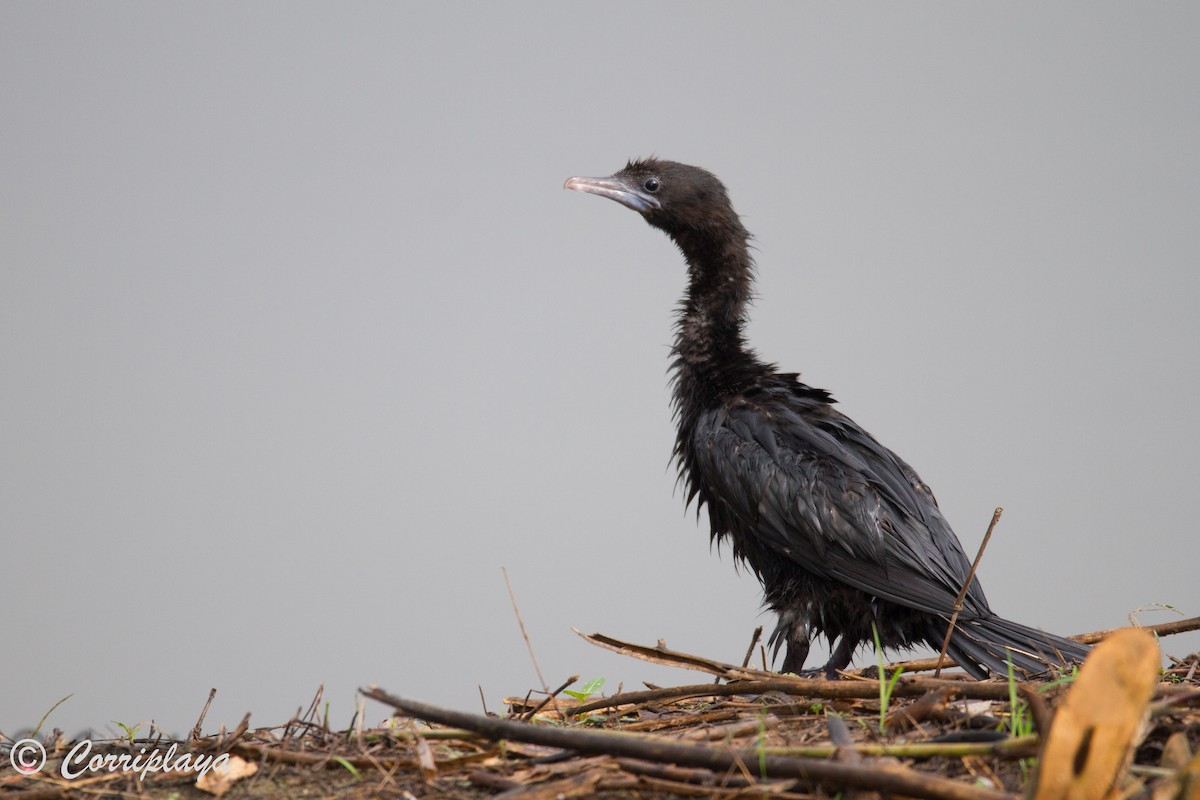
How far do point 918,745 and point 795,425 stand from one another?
103 inches

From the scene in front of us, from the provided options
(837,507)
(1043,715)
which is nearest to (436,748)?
(1043,715)

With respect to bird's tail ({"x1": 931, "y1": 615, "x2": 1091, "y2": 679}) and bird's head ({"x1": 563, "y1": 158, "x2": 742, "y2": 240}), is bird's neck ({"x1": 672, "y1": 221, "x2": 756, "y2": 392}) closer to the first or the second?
bird's head ({"x1": 563, "y1": 158, "x2": 742, "y2": 240})

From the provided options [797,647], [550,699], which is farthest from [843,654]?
[550,699]

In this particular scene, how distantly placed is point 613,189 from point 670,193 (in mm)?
377

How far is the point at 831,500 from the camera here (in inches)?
180

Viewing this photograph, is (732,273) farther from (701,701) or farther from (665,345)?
(701,701)

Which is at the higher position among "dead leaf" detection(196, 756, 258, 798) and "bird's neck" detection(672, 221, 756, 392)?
"bird's neck" detection(672, 221, 756, 392)

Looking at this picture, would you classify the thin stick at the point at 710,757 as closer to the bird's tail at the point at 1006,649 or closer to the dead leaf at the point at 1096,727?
the dead leaf at the point at 1096,727

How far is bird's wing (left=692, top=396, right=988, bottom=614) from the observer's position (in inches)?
175

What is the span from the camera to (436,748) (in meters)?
2.83

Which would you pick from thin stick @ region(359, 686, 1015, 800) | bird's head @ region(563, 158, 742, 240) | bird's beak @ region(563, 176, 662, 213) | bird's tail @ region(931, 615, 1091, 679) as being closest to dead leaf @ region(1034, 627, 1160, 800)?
thin stick @ region(359, 686, 1015, 800)

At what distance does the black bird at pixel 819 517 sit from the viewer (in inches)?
172

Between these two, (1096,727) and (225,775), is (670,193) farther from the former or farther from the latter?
(1096,727)

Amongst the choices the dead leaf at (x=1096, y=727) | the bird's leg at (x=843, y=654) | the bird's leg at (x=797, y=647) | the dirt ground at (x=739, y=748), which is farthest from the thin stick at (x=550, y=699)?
the bird's leg at (x=843, y=654)
